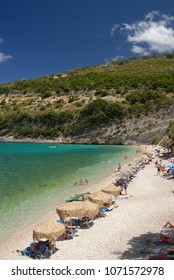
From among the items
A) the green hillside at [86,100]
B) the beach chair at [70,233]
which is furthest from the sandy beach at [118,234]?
the green hillside at [86,100]

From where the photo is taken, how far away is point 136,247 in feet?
38.4

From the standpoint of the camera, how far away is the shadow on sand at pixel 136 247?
1083 centimetres

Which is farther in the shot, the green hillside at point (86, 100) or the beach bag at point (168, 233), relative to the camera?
the green hillside at point (86, 100)

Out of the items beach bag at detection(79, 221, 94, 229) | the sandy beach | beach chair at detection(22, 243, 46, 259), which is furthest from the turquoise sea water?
beach bag at detection(79, 221, 94, 229)

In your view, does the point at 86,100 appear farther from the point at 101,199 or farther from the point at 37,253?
the point at 37,253

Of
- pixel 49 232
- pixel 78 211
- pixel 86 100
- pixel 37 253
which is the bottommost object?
pixel 37 253

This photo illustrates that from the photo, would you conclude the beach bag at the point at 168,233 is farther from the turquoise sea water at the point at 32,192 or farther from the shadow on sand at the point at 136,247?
the turquoise sea water at the point at 32,192

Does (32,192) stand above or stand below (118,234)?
above

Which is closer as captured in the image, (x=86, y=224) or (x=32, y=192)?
(x=86, y=224)

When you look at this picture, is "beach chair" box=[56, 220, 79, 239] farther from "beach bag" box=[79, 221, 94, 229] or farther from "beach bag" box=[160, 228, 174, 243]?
"beach bag" box=[160, 228, 174, 243]

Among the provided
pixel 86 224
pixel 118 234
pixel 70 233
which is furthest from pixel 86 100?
pixel 118 234

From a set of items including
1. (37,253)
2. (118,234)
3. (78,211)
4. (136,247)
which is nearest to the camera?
(37,253)

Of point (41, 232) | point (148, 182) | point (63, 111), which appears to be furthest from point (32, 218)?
point (63, 111)

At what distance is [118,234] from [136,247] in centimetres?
164
